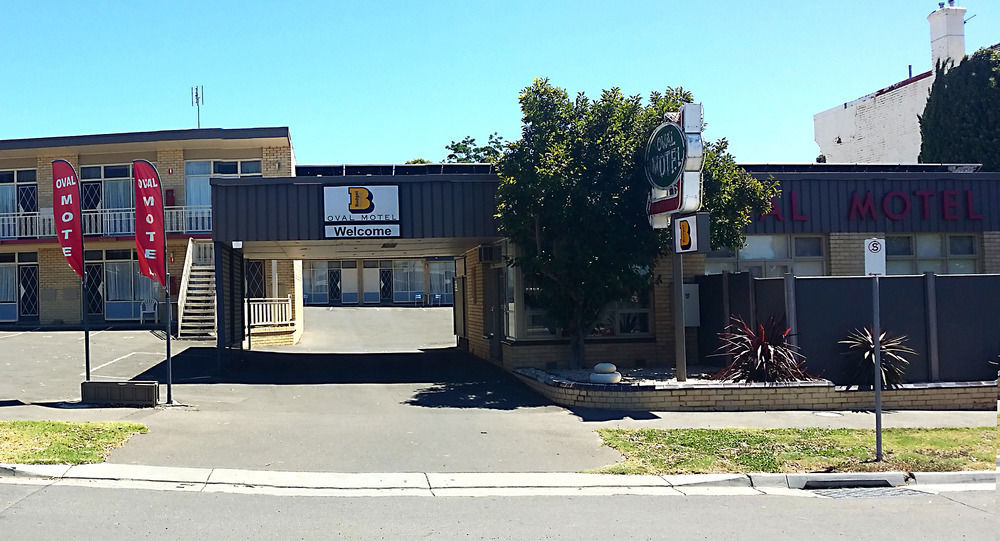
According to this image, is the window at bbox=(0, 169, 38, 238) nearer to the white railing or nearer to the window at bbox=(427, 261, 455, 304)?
the white railing

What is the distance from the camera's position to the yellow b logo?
14.1m

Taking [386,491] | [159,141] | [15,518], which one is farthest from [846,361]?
[159,141]

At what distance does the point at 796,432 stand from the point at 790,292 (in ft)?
12.0

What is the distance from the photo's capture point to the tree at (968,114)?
100 feet

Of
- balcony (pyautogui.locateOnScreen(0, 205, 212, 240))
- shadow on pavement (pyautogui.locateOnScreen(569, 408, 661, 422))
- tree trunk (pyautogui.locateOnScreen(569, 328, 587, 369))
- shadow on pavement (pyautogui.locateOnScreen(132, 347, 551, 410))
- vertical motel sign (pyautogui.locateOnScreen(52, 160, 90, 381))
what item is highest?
balcony (pyautogui.locateOnScreen(0, 205, 212, 240))

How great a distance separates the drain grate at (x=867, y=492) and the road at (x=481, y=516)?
198mm

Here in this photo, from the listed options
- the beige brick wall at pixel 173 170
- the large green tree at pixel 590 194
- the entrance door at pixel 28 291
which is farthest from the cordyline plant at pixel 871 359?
the entrance door at pixel 28 291

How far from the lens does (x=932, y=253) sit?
2008 cm

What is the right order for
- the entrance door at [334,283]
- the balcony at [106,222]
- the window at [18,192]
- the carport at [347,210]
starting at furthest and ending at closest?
the entrance door at [334,283]
the window at [18,192]
the balcony at [106,222]
the carport at [347,210]

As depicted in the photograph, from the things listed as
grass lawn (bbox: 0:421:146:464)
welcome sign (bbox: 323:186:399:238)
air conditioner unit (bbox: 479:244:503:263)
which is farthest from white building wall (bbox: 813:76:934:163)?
grass lawn (bbox: 0:421:146:464)

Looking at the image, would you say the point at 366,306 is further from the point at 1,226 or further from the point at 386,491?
the point at 386,491

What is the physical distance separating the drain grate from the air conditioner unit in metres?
11.5

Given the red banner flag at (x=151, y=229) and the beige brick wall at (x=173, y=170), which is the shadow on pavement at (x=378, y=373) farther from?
the beige brick wall at (x=173, y=170)

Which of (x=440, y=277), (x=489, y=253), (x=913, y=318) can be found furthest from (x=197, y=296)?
(x=440, y=277)
